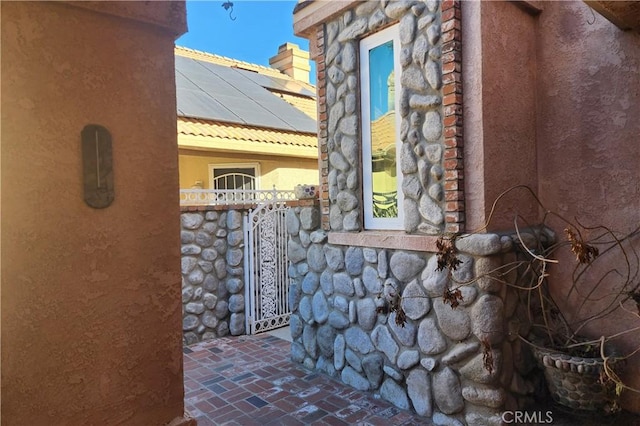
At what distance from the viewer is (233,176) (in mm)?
8961

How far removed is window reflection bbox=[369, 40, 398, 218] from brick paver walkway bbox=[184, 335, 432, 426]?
5.95 feet

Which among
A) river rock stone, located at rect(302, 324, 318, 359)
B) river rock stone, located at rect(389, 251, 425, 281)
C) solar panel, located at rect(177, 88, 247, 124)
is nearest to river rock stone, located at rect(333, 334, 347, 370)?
river rock stone, located at rect(302, 324, 318, 359)

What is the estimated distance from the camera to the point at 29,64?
1.28m

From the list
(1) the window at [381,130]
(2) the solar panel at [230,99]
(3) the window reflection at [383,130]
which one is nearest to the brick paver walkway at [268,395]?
(1) the window at [381,130]

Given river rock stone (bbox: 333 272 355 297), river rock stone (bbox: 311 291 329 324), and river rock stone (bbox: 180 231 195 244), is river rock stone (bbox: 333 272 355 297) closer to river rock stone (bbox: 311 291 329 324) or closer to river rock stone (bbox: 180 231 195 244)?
river rock stone (bbox: 311 291 329 324)

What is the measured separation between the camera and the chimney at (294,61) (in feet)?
45.1

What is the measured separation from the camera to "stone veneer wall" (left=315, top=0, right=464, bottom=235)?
3451 mm

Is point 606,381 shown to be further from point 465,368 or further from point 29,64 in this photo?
point 29,64

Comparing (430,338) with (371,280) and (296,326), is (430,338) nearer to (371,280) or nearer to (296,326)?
(371,280)

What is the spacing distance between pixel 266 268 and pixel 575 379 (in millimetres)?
4244

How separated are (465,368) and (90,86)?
3.26 m

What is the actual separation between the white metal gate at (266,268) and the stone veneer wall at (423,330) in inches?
64.7

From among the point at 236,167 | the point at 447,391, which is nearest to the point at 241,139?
the point at 236,167

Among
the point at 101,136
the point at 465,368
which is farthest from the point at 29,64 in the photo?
the point at 465,368
